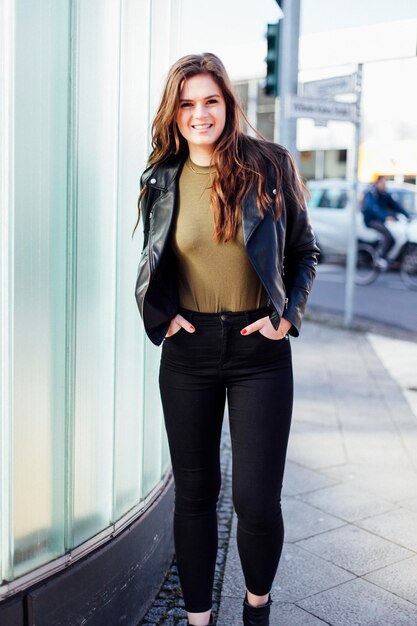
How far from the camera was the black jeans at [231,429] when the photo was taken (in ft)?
8.28

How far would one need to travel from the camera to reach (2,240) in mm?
2211

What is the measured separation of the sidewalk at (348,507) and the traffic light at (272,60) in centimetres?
264

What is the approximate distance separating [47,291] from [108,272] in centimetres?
40

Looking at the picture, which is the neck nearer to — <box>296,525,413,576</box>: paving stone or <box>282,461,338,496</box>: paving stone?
<box>296,525,413,576</box>: paving stone

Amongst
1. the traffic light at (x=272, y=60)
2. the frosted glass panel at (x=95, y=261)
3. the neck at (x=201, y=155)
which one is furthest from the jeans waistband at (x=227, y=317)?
the traffic light at (x=272, y=60)

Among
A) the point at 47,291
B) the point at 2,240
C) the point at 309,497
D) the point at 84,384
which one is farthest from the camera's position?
the point at 309,497

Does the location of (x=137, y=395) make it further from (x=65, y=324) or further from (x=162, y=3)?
(x=162, y=3)

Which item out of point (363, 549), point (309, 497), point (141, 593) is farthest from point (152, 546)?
point (309, 497)

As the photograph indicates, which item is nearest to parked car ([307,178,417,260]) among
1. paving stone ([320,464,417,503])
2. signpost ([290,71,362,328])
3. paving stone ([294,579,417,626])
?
signpost ([290,71,362,328])

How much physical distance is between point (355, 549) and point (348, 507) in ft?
1.65

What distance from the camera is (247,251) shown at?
2.44 meters

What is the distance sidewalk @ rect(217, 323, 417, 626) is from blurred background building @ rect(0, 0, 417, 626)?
601 millimetres

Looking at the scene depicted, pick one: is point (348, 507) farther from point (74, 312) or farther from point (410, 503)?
point (74, 312)

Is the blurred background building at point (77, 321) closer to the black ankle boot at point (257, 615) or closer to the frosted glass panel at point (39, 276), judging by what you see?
the frosted glass panel at point (39, 276)
